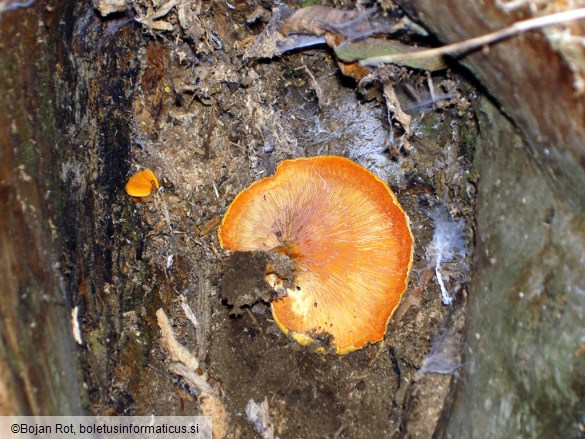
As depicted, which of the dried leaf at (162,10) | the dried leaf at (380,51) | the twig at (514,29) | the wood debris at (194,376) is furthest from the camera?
the wood debris at (194,376)

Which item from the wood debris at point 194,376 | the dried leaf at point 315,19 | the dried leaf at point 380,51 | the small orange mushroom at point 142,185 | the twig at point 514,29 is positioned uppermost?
the twig at point 514,29

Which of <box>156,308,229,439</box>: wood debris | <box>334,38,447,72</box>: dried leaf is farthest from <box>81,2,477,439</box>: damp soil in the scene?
<box>334,38,447,72</box>: dried leaf

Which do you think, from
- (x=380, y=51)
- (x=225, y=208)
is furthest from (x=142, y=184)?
(x=380, y=51)

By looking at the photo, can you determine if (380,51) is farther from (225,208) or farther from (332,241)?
(225,208)

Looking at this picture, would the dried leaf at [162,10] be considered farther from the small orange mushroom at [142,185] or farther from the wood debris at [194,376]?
the wood debris at [194,376]

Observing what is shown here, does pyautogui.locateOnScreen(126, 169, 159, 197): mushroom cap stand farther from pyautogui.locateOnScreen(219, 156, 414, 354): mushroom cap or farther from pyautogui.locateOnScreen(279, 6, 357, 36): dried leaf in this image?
pyautogui.locateOnScreen(279, 6, 357, 36): dried leaf

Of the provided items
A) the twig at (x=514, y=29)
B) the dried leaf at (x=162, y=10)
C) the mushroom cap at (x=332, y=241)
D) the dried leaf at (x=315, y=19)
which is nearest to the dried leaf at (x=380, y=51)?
the dried leaf at (x=315, y=19)

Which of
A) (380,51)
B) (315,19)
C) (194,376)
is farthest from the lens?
(194,376)

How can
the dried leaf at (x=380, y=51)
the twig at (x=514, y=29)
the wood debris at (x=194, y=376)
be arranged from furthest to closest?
the wood debris at (x=194, y=376), the dried leaf at (x=380, y=51), the twig at (x=514, y=29)
